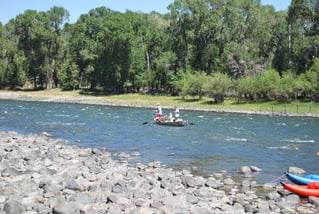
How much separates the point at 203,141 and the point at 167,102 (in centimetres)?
5454

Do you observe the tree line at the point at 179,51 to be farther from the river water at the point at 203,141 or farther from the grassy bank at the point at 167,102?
the river water at the point at 203,141

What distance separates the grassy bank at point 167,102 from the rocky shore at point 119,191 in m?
53.2

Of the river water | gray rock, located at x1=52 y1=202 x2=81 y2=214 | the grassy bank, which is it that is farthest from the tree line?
gray rock, located at x1=52 y1=202 x2=81 y2=214

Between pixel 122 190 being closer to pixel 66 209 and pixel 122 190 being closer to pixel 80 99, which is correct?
pixel 66 209

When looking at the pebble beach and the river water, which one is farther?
the river water

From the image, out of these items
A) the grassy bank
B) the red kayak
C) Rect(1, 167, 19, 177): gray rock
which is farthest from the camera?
the grassy bank

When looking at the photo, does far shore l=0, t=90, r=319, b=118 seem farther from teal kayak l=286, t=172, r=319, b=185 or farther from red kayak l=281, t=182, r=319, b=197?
red kayak l=281, t=182, r=319, b=197

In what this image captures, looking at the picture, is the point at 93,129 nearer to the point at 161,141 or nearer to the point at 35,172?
A: the point at 161,141

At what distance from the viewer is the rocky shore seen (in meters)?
15.7

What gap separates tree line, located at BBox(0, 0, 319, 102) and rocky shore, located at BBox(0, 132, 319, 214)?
206 ft

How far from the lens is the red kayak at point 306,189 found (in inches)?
818

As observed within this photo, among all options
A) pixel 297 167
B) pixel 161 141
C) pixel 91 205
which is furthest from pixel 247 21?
pixel 91 205

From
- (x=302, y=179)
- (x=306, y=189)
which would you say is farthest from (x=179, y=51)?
(x=306, y=189)

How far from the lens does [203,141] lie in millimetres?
40719
